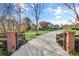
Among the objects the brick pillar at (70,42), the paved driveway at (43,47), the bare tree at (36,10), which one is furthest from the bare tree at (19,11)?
the brick pillar at (70,42)

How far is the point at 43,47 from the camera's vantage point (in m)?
2.30

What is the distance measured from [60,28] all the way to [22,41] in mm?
382

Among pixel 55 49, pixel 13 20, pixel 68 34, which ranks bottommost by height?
pixel 55 49

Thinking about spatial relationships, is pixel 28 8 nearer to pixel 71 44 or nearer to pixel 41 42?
pixel 41 42

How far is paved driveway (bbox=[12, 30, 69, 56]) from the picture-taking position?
2285mm

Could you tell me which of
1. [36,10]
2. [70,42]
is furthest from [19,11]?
[70,42]

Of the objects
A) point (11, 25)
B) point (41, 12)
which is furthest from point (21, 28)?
point (41, 12)

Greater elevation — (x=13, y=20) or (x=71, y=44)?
(x=13, y=20)

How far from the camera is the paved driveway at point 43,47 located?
229cm

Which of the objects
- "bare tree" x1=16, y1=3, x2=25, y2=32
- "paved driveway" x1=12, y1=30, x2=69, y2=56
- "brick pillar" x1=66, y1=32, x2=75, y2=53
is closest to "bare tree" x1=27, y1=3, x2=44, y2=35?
"bare tree" x1=16, y1=3, x2=25, y2=32

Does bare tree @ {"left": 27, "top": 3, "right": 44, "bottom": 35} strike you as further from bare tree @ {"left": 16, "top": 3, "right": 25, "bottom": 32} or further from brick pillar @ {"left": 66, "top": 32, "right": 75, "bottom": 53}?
brick pillar @ {"left": 66, "top": 32, "right": 75, "bottom": 53}

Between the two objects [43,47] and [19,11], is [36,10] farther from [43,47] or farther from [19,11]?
[43,47]

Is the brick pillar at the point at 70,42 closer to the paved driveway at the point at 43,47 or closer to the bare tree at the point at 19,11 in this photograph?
the paved driveway at the point at 43,47

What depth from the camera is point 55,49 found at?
2.29 meters
